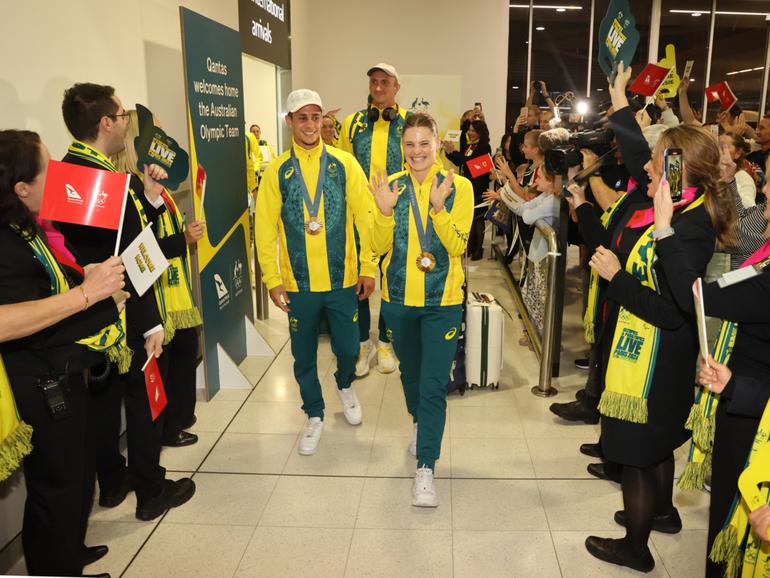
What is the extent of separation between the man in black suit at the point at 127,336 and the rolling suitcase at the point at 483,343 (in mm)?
1968

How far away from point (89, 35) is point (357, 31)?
7462 millimetres

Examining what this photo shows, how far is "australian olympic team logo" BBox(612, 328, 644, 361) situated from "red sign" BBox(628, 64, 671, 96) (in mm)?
2066

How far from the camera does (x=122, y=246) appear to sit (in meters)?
2.53

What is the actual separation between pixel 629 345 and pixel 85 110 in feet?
7.34

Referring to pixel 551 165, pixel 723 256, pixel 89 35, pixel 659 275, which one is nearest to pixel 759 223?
pixel 723 256

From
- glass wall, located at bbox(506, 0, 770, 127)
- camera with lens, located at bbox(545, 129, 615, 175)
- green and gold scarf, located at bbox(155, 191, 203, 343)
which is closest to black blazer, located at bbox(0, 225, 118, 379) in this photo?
green and gold scarf, located at bbox(155, 191, 203, 343)

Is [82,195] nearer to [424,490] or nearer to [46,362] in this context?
[46,362]

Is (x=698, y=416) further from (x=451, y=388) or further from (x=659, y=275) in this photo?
(x=451, y=388)

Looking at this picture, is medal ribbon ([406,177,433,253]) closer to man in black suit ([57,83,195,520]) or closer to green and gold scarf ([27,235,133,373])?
man in black suit ([57,83,195,520])

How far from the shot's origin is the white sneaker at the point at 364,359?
14.8 feet

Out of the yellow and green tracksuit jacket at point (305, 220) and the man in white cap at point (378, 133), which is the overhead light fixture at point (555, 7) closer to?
the man in white cap at point (378, 133)

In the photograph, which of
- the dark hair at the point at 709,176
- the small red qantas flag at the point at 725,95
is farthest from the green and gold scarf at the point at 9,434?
the small red qantas flag at the point at 725,95

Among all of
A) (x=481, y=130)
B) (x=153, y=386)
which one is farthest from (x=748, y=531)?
(x=481, y=130)

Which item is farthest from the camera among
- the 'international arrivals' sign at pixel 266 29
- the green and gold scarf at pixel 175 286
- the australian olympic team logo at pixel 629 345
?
the 'international arrivals' sign at pixel 266 29
